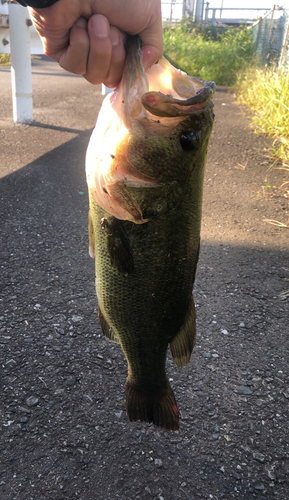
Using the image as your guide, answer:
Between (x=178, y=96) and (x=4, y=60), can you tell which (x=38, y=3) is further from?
(x=4, y=60)

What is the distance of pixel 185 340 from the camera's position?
61.4 inches

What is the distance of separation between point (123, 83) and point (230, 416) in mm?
A: 1906

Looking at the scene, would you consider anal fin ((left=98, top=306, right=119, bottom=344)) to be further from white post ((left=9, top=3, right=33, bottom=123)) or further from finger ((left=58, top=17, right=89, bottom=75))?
white post ((left=9, top=3, right=33, bottom=123))

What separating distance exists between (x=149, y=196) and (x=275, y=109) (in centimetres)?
631

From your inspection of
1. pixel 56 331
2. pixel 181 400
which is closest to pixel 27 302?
pixel 56 331

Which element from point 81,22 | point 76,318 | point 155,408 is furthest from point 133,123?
point 76,318

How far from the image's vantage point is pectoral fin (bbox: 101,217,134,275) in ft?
4.32

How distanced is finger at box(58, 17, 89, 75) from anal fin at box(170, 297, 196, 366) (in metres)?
0.96

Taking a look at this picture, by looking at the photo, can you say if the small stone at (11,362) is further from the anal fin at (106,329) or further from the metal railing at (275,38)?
the metal railing at (275,38)

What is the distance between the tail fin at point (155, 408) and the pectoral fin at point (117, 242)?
25.8 inches

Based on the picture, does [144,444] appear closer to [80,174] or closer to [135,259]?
[135,259]

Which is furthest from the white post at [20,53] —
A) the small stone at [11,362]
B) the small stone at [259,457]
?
the small stone at [259,457]

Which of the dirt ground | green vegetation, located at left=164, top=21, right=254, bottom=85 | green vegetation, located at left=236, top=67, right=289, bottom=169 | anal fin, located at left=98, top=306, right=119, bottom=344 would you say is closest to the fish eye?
anal fin, located at left=98, top=306, right=119, bottom=344

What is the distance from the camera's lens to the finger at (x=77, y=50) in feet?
3.85
